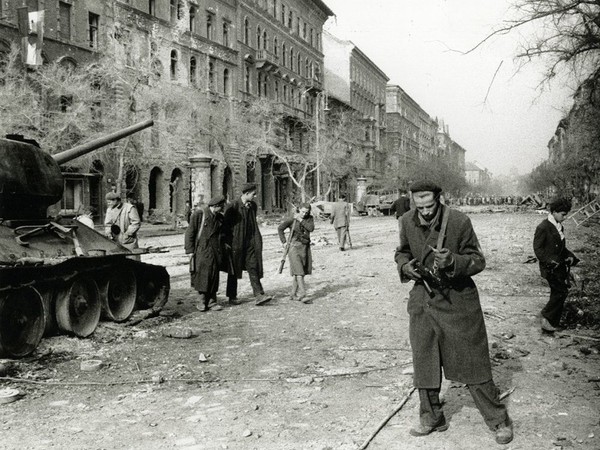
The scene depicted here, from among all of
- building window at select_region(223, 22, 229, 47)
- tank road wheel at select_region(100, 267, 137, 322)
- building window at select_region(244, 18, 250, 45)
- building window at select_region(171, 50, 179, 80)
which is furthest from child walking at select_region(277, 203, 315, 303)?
building window at select_region(244, 18, 250, 45)

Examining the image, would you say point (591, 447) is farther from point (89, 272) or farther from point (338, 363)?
point (89, 272)

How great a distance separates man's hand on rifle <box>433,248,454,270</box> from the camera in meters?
3.92

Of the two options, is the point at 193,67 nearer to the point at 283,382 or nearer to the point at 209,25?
the point at 209,25

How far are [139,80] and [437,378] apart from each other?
23.8 meters

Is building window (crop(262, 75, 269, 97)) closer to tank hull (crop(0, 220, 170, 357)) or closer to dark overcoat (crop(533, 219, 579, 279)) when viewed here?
tank hull (crop(0, 220, 170, 357))

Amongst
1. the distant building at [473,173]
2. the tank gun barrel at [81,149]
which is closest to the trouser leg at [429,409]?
the tank gun barrel at [81,149]

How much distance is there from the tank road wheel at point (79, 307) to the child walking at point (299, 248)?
3101 mm

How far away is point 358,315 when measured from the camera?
29.0 feet

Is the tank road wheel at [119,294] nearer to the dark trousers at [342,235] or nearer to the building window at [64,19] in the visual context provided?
the dark trousers at [342,235]

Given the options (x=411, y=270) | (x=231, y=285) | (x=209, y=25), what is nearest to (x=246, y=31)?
(x=209, y=25)

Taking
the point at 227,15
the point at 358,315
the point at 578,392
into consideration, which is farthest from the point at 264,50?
the point at 578,392

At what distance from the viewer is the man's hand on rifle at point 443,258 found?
392 cm

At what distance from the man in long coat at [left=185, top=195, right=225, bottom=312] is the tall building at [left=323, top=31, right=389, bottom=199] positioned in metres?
53.7

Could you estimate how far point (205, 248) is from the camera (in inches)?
367
